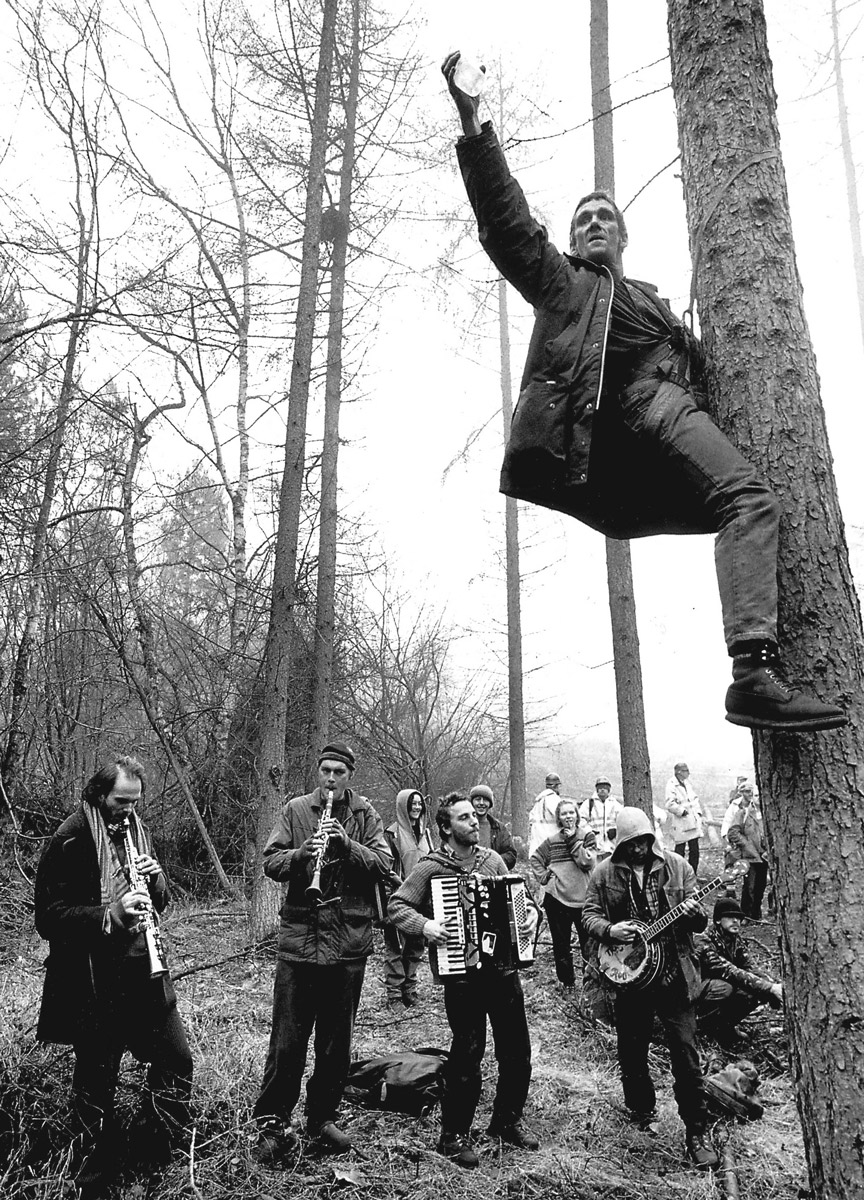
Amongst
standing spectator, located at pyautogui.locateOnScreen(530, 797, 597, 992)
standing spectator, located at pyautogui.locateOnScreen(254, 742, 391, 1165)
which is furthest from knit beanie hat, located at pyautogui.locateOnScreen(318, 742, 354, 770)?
standing spectator, located at pyautogui.locateOnScreen(530, 797, 597, 992)

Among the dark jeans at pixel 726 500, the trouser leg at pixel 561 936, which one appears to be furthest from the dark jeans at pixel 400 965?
the dark jeans at pixel 726 500

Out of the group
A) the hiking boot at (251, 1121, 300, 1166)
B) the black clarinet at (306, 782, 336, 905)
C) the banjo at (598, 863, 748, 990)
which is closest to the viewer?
the hiking boot at (251, 1121, 300, 1166)

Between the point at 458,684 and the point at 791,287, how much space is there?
15.8 m

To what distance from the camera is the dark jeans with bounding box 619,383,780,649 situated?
2.21 metres

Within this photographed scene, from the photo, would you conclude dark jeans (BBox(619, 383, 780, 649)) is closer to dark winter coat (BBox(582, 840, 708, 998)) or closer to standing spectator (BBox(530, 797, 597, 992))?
dark winter coat (BBox(582, 840, 708, 998))

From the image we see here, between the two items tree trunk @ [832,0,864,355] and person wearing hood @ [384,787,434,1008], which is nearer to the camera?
person wearing hood @ [384,787,434,1008]

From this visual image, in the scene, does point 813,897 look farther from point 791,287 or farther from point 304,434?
point 304,434

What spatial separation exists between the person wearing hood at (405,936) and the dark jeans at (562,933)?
127cm

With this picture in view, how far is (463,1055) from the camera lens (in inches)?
192

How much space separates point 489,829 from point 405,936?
1344mm

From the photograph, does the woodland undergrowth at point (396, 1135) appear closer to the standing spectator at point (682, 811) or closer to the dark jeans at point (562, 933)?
the dark jeans at point (562, 933)

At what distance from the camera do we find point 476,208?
2.66 m

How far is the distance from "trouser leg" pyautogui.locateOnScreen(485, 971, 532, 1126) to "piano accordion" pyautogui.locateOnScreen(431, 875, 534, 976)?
0.14 m

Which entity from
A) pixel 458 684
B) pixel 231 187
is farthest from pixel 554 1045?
pixel 231 187
